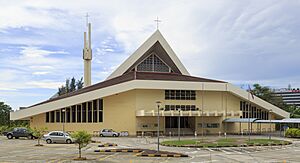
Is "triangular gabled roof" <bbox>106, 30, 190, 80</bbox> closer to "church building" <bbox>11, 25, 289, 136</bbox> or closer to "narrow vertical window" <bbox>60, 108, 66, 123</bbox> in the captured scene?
"church building" <bbox>11, 25, 289, 136</bbox>

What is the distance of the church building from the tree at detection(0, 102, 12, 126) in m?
23.3

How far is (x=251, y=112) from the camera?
6600 centimetres

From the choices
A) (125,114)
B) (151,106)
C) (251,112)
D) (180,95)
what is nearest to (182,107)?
(180,95)

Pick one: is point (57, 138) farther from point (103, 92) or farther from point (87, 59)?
point (87, 59)

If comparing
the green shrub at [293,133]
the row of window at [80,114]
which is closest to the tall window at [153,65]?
the row of window at [80,114]

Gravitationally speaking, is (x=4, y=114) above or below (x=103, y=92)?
below

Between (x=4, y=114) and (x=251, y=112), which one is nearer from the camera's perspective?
(x=251, y=112)

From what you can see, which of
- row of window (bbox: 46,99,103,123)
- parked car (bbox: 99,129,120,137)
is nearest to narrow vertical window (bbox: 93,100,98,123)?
row of window (bbox: 46,99,103,123)

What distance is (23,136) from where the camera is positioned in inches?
1865

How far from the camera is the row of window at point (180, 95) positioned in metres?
60.1

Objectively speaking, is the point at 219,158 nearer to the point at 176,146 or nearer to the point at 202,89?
the point at 176,146

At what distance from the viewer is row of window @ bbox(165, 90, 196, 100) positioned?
60.1m

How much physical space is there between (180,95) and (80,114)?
15.9m

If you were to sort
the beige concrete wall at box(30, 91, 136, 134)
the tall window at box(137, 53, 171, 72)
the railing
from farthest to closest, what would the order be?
the tall window at box(137, 53, 171, 72), the beige concrete wall at box(30, 91, 136, 134), the railing
